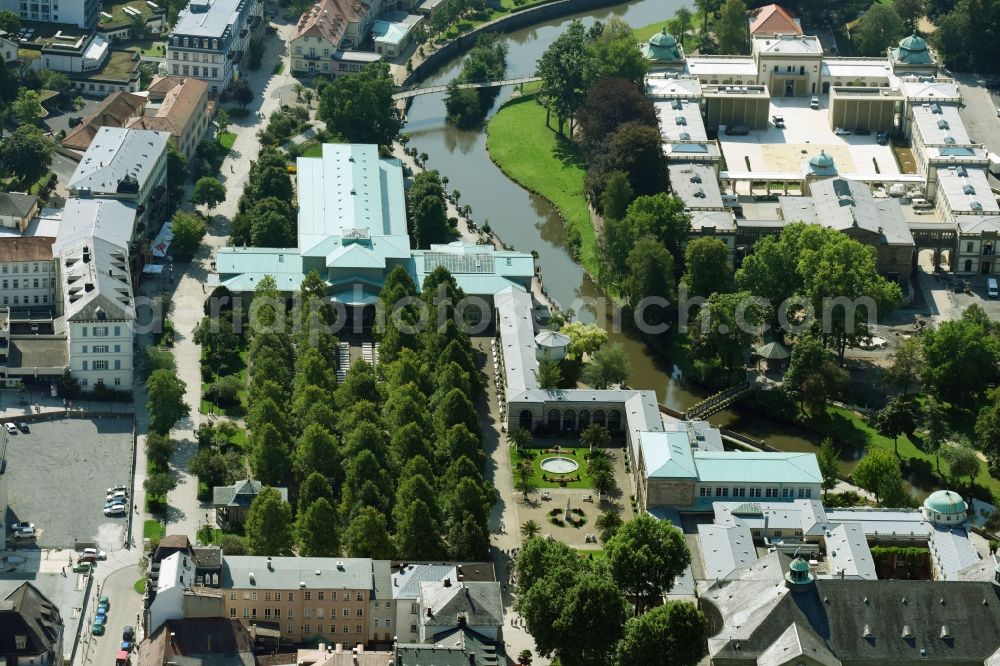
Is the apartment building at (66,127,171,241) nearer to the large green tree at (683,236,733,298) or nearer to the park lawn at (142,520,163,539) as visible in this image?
the park lawn at (142,520,163,539)

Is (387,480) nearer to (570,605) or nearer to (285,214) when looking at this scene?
(570,605)

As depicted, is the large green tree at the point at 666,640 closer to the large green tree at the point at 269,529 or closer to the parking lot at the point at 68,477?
the large green tree at the point at 269,529

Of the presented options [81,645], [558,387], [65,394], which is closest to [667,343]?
[558,387]

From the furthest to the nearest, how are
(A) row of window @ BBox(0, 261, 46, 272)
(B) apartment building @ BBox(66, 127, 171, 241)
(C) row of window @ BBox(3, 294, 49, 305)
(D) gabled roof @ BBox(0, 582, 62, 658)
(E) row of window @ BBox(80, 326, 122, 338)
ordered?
1. (B) apartment building @ BBox(66, 127, 171, 241)
2. (C) row of window @ BBox(3, 294, 49, 305)
3. (A) row of window @ BBox(0, 261, 46, 272)
4. (E) row of window @ BBox(80, 326, 122, 338)
5. (D) gabled roof @ BBox(0, 582, 62, 658)

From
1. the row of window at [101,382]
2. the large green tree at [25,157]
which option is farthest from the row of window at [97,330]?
the large green tree at [25,157]

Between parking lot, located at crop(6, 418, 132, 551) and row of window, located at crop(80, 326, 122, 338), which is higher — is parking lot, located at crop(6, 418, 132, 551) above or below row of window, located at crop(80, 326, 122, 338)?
below

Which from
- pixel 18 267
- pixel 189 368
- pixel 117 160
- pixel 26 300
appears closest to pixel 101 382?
pixel 189 368

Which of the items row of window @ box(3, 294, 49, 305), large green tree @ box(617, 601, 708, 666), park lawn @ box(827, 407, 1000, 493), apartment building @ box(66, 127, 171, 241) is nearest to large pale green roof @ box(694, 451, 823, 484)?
park lawn @ box(827, 407, 1000, 493)
